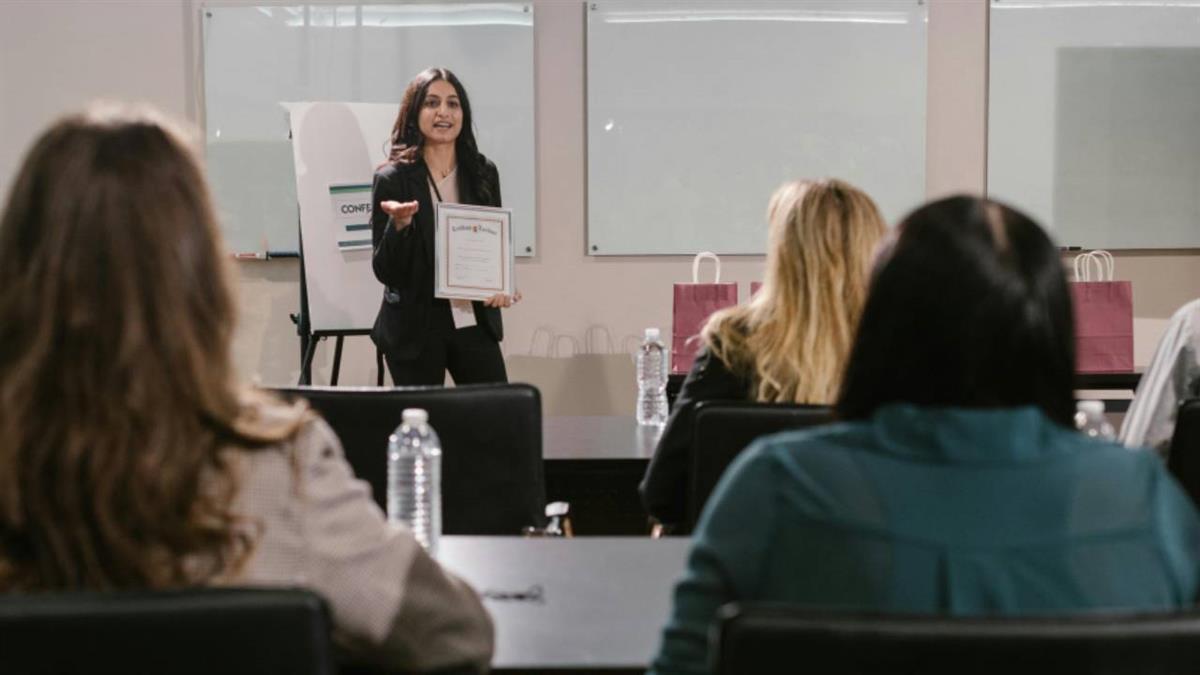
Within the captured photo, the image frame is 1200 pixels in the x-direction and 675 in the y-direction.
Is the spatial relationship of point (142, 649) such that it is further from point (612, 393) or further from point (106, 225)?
point (612, 393)

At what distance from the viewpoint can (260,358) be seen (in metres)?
6.26

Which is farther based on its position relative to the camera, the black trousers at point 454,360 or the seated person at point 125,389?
the black trousers at point 454,360

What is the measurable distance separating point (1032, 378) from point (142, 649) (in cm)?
75

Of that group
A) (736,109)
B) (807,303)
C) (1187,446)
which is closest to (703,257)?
(736,109)

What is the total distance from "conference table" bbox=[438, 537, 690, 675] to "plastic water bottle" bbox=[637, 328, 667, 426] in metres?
1.50

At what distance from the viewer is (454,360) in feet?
15.9

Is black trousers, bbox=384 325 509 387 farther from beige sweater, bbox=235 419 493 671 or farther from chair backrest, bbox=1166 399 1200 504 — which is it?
beige sweater, bbox=235 419 493 671

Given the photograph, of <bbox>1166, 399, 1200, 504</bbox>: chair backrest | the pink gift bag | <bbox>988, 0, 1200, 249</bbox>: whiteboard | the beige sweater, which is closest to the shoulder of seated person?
the beige sweater

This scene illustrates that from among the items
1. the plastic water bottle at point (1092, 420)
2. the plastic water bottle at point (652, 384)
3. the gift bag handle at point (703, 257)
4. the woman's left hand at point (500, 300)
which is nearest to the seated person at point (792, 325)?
the plastic water bottle at point (1092, 420)

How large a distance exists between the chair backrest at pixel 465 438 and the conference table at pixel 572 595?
31 centimetres

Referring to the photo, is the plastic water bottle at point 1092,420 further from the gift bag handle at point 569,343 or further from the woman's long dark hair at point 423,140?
the gift bag handle at point 569,343

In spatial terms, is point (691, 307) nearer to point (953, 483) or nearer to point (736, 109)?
point (736, 109)

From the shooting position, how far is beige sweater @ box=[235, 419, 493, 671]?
1.22 m

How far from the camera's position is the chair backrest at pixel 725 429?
2.29 m
